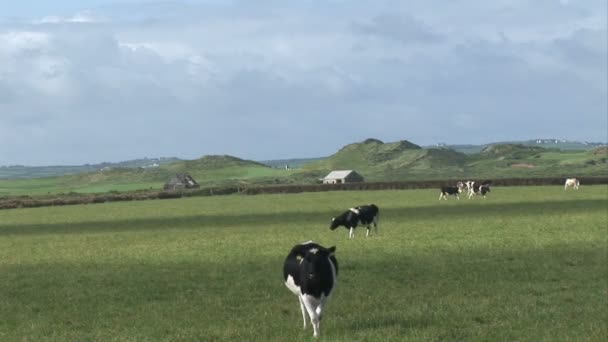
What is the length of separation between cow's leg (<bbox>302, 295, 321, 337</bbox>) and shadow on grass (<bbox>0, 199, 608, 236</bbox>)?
28417mm

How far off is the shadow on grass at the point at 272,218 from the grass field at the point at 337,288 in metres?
5.22

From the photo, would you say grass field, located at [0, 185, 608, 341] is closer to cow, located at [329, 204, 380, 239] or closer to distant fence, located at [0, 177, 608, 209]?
cow, located at [329, 204, 380, 239]

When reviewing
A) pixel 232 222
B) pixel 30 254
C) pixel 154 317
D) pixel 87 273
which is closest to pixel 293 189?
pixel 232 222

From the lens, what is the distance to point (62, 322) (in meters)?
16.4

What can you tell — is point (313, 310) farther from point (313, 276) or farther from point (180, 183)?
point (180, 183)

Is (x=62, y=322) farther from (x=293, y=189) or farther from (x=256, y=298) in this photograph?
(x=293, y=189)

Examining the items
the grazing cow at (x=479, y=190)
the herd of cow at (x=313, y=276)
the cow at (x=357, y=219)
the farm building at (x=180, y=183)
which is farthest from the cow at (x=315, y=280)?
the farm building at (x=180, y=183)

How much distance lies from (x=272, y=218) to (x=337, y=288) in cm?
3124

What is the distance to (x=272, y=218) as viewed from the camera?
168 ft

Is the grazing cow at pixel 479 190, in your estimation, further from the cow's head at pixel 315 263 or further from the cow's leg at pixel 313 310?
the cow's leg at pixel 313 310

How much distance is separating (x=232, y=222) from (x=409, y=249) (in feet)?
69.3

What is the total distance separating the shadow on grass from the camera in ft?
154

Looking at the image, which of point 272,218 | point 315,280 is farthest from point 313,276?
point 272,218

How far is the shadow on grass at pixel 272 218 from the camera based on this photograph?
47031 mm
